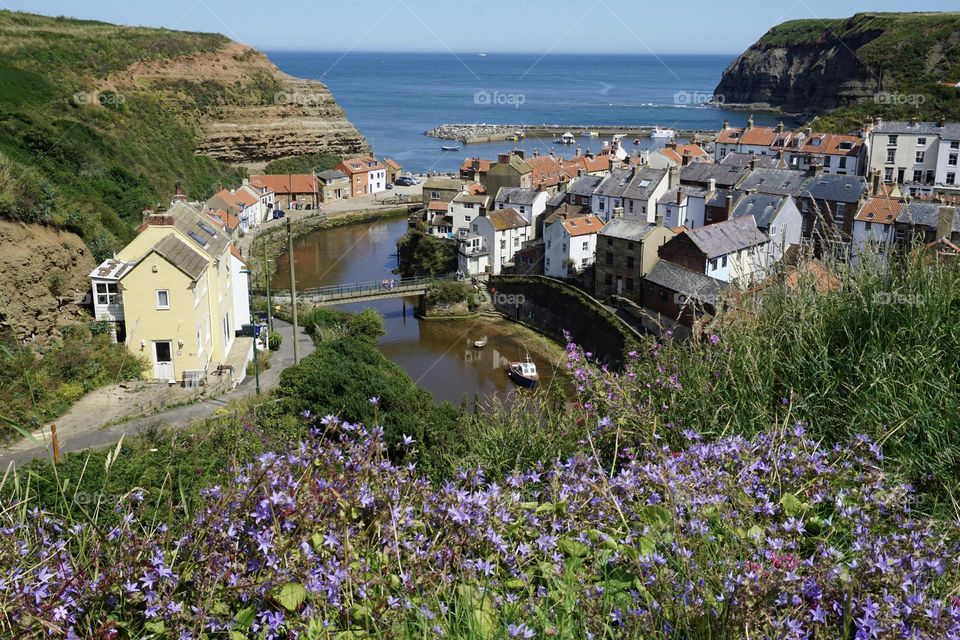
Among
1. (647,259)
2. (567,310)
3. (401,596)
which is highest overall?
(401,596)

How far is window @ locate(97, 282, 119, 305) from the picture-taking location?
55.6 feet

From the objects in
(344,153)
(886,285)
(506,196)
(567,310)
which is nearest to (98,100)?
(344,153)

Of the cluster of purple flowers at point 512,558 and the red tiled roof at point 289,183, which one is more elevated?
the cluster of purple flowers at point 512,558

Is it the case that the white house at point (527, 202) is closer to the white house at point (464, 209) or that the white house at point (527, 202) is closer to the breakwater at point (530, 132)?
the white house at point (464, 209)

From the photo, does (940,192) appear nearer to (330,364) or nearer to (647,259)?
(647,259)

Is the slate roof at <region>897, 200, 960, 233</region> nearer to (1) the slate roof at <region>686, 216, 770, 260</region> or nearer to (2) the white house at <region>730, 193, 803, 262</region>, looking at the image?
(2) the white house at <region>730, 193, 803, 262</region>

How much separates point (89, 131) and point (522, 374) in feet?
91.9

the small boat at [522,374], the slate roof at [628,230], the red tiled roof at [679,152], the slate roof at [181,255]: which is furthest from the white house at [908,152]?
the slate roof at [181,255]

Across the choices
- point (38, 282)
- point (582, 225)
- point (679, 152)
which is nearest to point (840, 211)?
point (582, 225)

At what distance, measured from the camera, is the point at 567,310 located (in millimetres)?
29047

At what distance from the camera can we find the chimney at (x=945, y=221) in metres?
22.2

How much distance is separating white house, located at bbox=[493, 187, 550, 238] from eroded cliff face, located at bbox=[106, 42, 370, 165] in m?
26.1

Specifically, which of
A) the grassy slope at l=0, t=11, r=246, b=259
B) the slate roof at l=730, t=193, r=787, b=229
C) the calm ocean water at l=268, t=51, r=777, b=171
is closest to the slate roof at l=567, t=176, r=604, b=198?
the slate roof at l=730, t=193, r=787, b=229

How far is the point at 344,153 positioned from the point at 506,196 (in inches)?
1191
